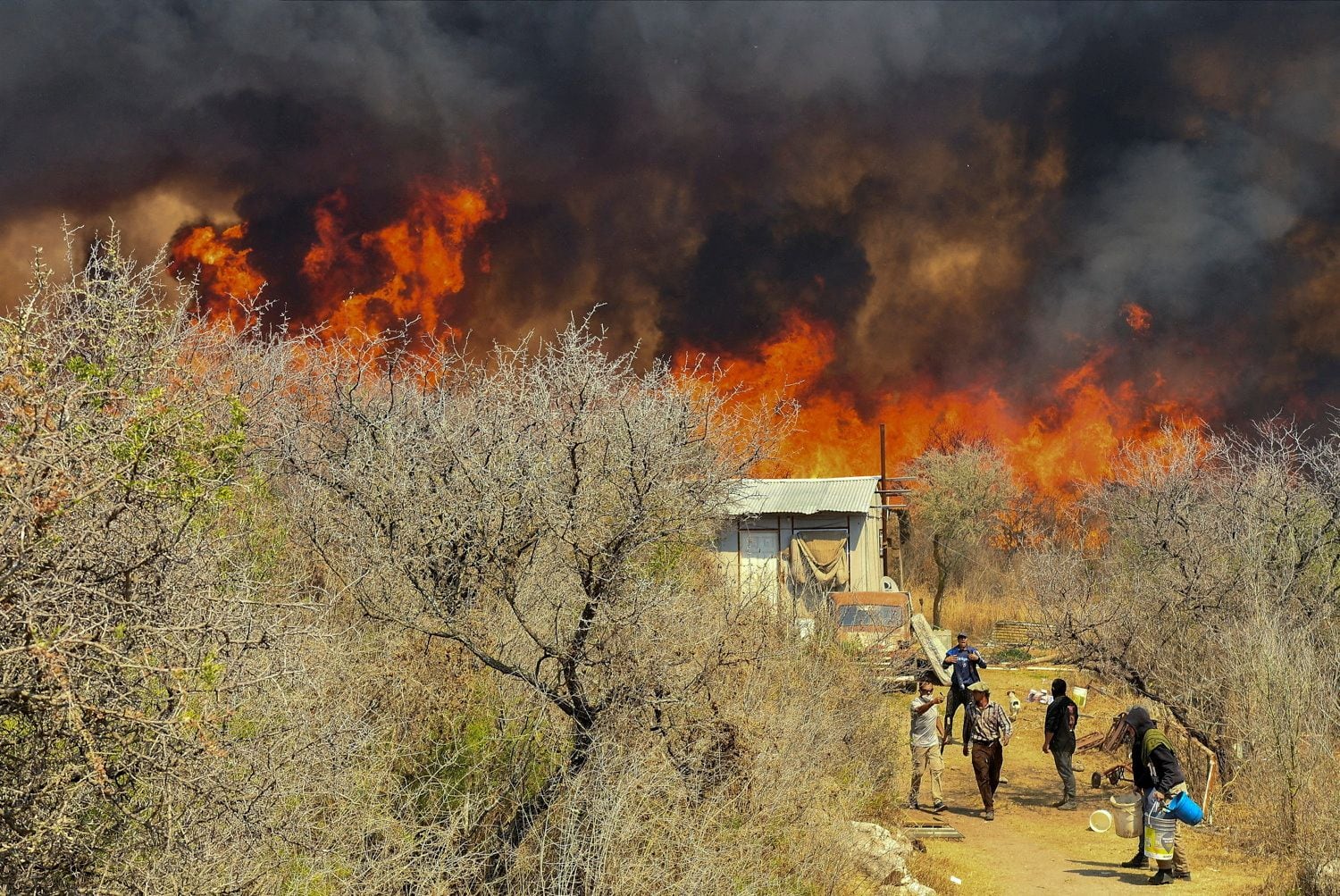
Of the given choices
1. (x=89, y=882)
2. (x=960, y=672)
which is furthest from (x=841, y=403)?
(x=89, y=882)

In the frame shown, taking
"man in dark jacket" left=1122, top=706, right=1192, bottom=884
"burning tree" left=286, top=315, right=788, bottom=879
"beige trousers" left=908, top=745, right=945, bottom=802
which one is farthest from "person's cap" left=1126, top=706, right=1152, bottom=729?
"burning tree" left=286, top=315, right=788, bottom=879

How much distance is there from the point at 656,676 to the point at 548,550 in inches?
63.3

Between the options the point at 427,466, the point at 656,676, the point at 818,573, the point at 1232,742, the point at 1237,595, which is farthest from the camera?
the point at 818,573

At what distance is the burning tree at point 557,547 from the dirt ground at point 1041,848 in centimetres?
399

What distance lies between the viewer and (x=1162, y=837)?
9.98 meters

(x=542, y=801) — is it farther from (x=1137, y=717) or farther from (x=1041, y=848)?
(x=1041, y=848)

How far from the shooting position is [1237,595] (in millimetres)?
14234

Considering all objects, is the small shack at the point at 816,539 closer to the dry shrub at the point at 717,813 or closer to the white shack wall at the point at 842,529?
the white shack wall at the point at 842,529

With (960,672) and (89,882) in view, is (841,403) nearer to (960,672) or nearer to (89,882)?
(960,672)

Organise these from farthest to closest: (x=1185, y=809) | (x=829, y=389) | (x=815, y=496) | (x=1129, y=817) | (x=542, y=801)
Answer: (x=829, y=389) → (x=815, y=496) → (x=1129, y=817) → (x=1185, y=809) → (x=542, y=801)

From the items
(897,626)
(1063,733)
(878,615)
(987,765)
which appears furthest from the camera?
(878,615)

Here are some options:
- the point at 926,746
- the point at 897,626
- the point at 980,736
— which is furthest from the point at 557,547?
the point at 897,626

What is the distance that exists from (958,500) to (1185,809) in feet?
112

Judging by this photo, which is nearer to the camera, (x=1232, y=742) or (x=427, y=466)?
(x=427, y=466)
